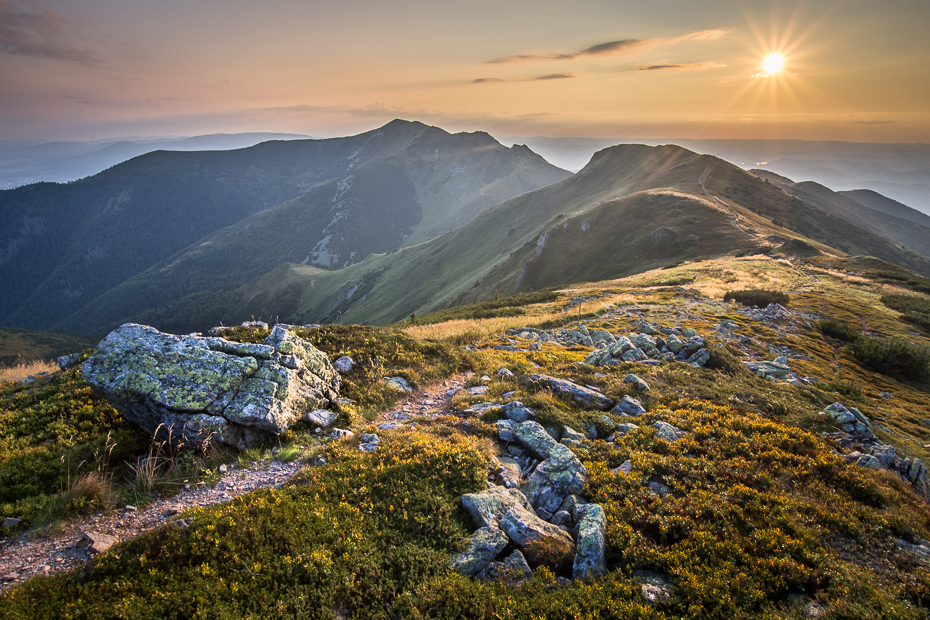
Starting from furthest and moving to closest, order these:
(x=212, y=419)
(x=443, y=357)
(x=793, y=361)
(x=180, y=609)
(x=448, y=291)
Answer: (x=448, y=291) → (x=793, y=361) → (x=443, y=357) → (x=212, y=419) → (x=180, y=609)

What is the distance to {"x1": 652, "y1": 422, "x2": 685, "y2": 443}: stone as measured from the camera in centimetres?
1045

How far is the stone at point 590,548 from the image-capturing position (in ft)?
22.0

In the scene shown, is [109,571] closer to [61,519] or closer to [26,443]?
[61,519]

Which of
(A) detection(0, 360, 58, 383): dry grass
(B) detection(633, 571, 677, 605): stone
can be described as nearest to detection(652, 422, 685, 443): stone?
(B) detection(633, 571, 677, 605): stone

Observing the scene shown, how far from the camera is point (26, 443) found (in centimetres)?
898

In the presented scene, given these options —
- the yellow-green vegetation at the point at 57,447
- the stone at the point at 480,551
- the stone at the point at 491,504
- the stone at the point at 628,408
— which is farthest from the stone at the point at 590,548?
the yellow-green vegetation at the point at 57,447

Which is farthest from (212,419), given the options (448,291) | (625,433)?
(448,291)

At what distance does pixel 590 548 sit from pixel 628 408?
21.1 feet

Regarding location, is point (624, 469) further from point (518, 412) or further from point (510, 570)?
point (510, 570)

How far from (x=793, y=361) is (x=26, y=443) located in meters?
28.7

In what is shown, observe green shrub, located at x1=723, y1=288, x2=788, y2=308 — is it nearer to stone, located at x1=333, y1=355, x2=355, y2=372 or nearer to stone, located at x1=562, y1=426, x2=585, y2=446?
stone, located at x1=562, y1=426, x2=585, y2=446

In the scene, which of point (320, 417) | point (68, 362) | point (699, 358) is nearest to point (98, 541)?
point (320, 417)

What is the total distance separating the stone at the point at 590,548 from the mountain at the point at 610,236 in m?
61.8

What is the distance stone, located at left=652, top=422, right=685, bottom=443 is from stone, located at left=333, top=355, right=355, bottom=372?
10.6 m
